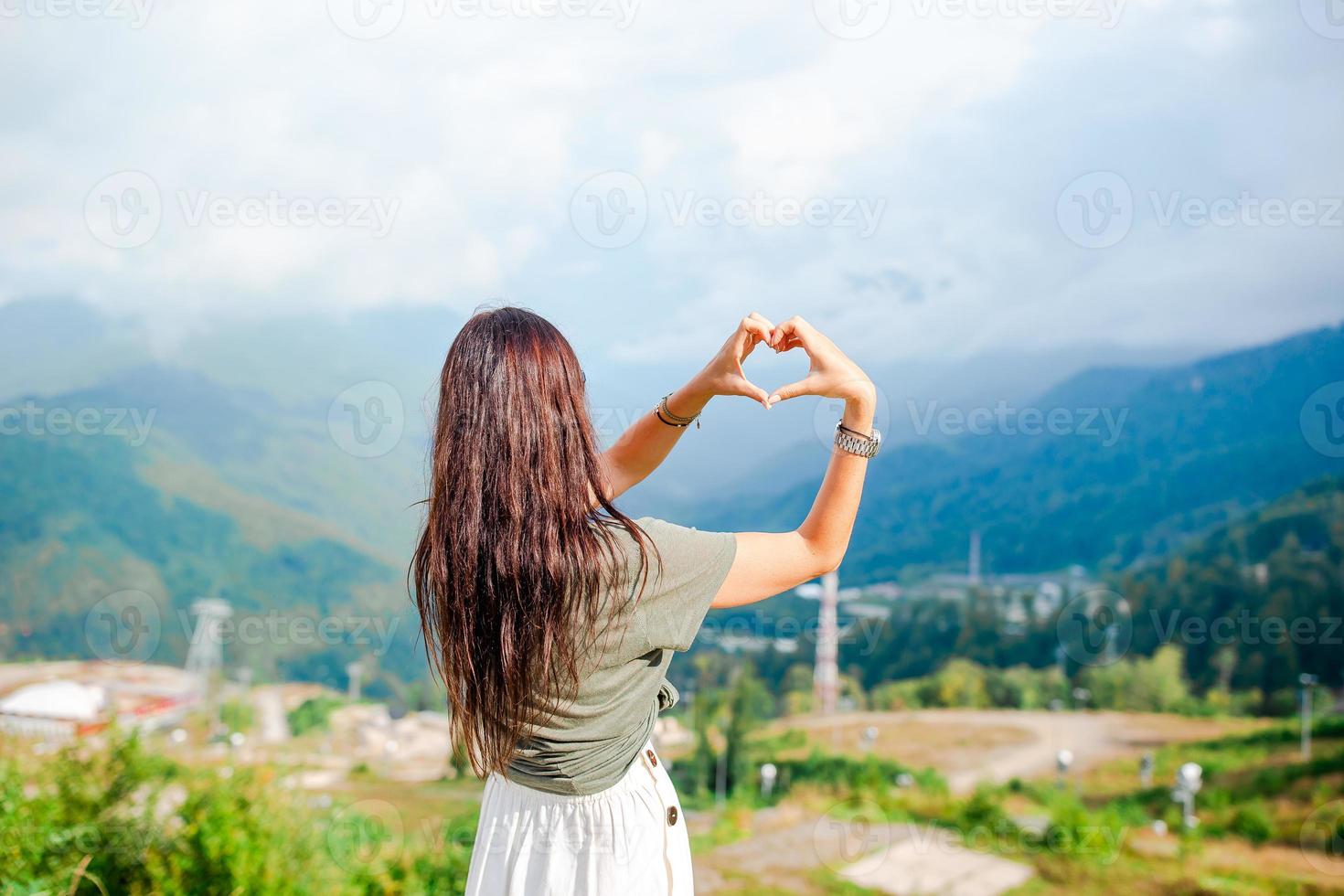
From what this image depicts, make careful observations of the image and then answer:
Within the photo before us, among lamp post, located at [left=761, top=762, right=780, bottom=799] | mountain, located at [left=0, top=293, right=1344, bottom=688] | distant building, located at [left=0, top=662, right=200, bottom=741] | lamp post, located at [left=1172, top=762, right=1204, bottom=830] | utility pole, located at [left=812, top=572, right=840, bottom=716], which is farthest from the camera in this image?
mountain, located at [left=0, top=293, right=1344, bottom=688]

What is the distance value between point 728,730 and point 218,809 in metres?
3.33

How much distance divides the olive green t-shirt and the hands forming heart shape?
154 mm

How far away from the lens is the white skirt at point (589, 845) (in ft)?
2.99

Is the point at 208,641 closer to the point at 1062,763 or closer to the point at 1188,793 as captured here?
the point at 1062,763

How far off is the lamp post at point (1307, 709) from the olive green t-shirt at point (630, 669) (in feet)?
16.6

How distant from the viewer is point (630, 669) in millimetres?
892

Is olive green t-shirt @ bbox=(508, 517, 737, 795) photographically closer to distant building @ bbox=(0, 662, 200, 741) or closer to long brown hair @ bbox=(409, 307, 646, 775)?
long brown hair @ bbox=(409, 307, 646, 775)

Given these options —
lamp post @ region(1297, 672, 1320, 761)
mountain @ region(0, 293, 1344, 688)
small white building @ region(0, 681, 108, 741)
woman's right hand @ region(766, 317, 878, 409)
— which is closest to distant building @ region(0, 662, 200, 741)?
small white building @ region(0, 681, 108, 741)

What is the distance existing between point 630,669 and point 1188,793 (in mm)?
4433

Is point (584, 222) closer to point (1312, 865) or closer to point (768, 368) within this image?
point (768, 368)

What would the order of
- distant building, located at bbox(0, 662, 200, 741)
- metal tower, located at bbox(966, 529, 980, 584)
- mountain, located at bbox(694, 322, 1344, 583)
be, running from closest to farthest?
distant building, located at bbox(0, 662, 200, 741) < mountain, located at bbox(694, 322, 1344, 583) < metal tower, located at bbox(966, 529, 980, 584)

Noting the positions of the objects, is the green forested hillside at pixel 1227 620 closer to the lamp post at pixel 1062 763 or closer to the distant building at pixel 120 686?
the lamp post at pixel 1062 763

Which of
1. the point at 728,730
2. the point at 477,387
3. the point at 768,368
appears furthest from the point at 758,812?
the point at 477,387

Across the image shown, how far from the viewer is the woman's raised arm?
84cm
